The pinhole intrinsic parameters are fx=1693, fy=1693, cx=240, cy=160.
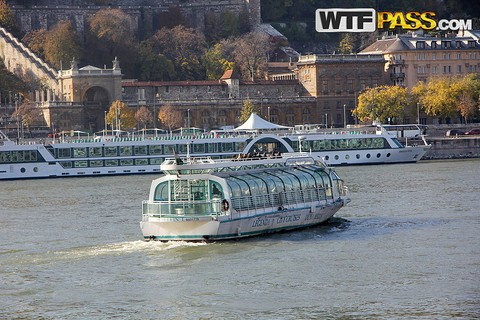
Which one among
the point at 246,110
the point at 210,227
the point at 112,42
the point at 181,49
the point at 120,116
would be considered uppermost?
the point at 112,42

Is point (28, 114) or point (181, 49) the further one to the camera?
point (181, 49)

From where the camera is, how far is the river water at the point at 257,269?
35.2 meters

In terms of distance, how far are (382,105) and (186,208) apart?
73509 millimetres

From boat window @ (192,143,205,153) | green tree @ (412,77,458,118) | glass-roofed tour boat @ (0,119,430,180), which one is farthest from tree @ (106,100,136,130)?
boat window @ (192,143,205,153)

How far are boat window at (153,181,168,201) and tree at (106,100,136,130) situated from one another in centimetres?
6990

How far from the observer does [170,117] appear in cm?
12069

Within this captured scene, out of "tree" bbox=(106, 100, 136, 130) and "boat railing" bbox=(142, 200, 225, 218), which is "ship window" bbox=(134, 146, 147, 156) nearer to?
"tree" bbox=(106, 100, 136, 130)

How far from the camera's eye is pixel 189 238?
145 feet

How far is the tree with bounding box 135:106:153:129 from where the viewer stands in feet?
394

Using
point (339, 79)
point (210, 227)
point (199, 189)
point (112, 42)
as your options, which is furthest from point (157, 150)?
point (210, 227)

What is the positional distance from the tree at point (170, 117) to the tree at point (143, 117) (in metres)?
0.76

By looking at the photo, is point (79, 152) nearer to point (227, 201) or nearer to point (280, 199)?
point (280, 199)

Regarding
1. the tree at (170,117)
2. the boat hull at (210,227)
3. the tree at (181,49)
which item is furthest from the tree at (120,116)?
the boat hull at (210,227)

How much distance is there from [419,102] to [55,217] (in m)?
66.8
